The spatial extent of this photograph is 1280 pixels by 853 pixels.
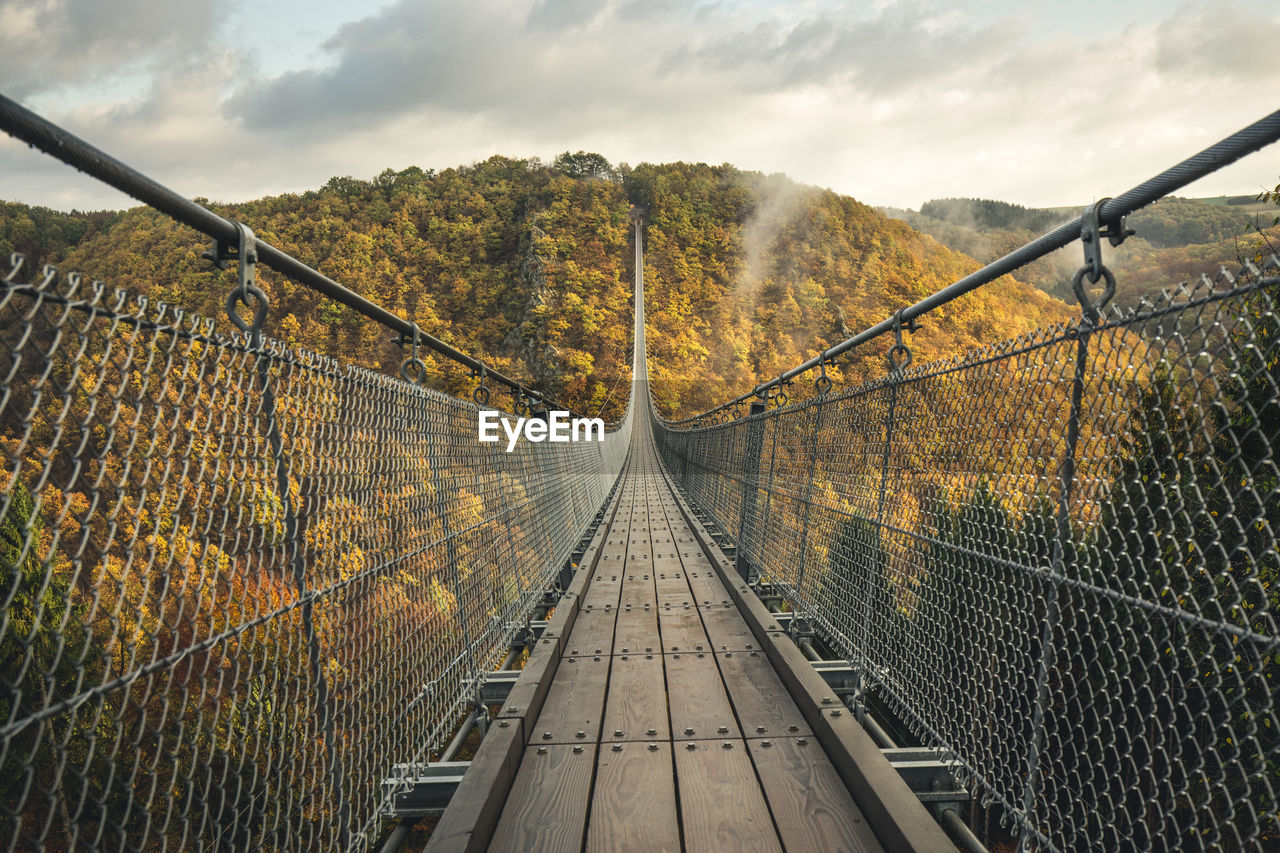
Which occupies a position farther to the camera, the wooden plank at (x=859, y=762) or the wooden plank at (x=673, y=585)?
the wooden plank at (x=673, y=585)

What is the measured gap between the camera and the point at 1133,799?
5281 mm

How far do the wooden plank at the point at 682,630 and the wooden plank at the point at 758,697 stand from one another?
6.9 inches

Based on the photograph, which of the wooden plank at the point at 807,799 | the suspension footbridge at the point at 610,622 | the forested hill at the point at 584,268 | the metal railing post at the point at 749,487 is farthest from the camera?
the forested hill at the point at 584,268

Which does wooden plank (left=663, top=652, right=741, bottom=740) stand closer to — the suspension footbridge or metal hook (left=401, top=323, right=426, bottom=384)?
the suspension footbridge

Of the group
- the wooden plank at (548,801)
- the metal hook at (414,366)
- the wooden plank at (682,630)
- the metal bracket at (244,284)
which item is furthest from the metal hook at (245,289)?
the wooden plank at (682,630)

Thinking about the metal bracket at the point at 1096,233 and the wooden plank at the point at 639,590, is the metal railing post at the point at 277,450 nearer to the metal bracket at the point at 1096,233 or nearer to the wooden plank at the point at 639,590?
the metal bracket at the point at 1096,233

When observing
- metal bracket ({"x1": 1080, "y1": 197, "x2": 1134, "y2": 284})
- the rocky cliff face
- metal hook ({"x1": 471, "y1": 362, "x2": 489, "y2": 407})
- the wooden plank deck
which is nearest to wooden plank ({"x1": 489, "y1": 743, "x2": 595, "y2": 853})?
the wooden plank deck

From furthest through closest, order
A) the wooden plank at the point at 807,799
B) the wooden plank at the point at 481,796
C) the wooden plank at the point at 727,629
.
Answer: the wooden plank at the point at 727,629 → the wooden plank at the point at 807,799 → the wooden plank at the point at 481,796

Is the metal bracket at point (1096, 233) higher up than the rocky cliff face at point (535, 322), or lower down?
lower down

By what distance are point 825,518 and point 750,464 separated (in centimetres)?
160

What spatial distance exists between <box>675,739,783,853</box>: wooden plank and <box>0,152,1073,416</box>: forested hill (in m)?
31.0

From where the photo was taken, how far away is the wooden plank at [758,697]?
7.15ft

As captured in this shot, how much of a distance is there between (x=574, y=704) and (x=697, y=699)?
43cm

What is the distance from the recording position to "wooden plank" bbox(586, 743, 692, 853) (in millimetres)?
1644
